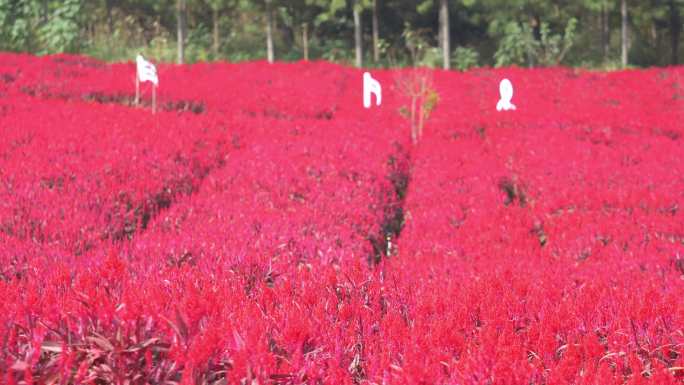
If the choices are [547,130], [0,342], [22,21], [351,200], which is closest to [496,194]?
[351,200]

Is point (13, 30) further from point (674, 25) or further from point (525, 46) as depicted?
point (674, 25)

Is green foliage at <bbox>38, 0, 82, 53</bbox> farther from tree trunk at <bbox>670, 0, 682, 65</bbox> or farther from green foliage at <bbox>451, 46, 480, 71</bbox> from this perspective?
tree trunk at <bbox>670, 0, 682, 65</bbox>

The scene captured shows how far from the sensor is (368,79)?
1224cm

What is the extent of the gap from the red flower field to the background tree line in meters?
16.9

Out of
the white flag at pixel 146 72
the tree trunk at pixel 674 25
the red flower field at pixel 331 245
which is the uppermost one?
the tree trunk at pixel 674 25

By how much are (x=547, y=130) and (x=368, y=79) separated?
3478 mm

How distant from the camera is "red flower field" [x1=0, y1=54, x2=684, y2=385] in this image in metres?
2.35

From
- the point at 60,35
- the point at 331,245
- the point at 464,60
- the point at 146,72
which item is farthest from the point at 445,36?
the point at 331,245

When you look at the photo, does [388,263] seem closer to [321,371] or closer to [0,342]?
[321,371]

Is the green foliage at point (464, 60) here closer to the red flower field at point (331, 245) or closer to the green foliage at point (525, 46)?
the green foliage at point (525, 46)

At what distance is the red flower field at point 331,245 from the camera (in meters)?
2.35

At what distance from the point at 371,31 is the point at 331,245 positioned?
3923 cm

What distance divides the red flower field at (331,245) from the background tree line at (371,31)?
16.9 m

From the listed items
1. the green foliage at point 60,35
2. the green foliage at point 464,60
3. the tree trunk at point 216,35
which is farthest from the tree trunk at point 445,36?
the green foliage at point 60,35
